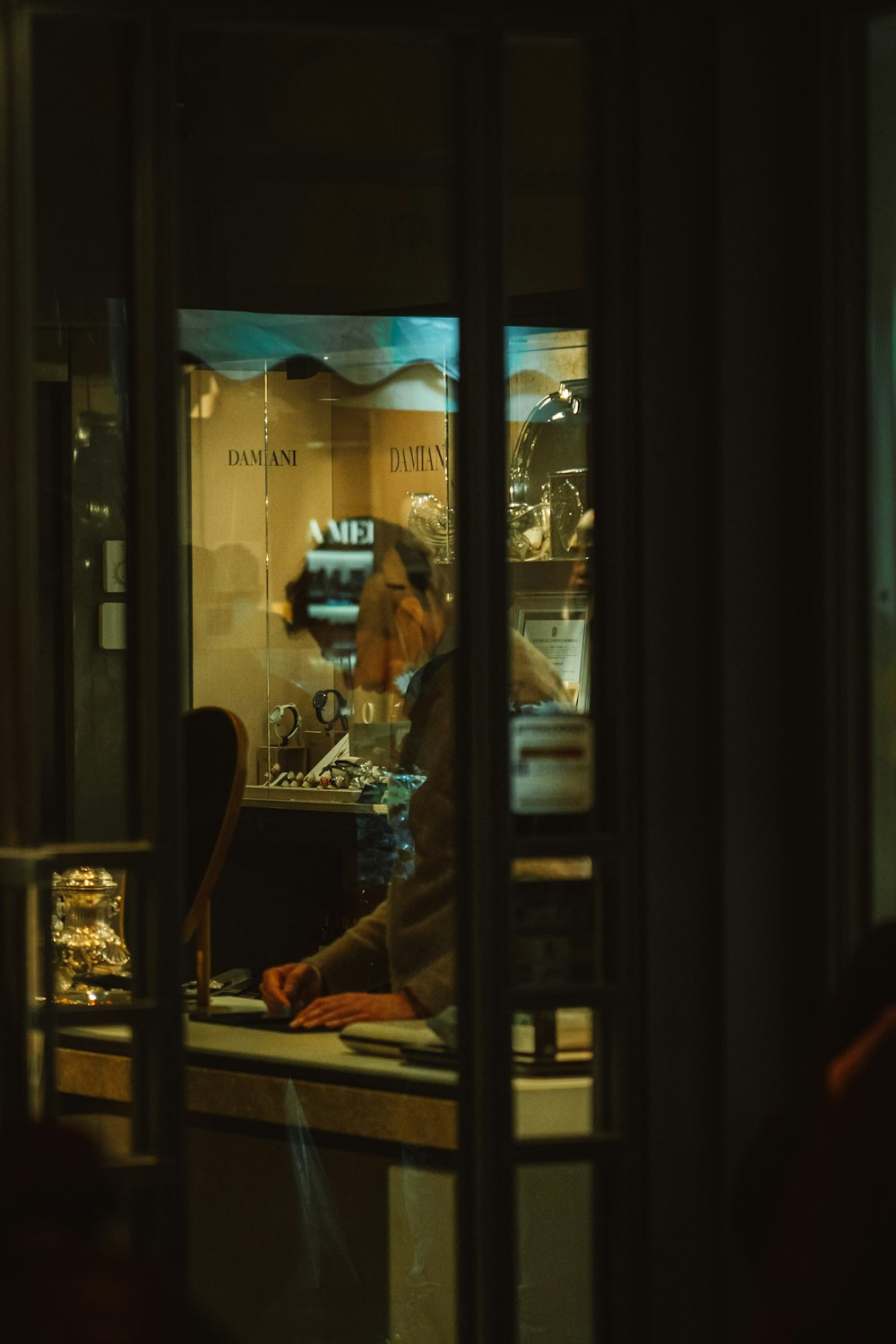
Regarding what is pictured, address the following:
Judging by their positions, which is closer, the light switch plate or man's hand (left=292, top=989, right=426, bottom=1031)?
the light switch plate

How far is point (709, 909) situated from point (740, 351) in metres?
0.82

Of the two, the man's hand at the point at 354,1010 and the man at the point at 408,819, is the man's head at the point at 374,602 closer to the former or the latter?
the man at the point at 408,819

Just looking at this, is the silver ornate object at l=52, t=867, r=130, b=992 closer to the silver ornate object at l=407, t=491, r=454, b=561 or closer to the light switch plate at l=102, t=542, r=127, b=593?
the light switch plate at l=102, t=542, r=127, b=593

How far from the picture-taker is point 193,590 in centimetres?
284

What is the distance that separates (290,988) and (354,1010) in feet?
0.58

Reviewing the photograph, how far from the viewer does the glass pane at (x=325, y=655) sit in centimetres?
271

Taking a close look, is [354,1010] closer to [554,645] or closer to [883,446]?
[554,645]

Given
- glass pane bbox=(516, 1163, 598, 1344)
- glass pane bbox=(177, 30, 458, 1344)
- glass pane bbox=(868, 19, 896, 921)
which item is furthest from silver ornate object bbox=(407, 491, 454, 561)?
glass pane bbox=(516, 1163, 598, 1344)

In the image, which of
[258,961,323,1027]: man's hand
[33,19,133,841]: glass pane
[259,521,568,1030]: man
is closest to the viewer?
[33,19,133,841]: glass pane

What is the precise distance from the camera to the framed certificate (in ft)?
8.48

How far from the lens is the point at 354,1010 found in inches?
118

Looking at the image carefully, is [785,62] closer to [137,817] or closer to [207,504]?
[207,504]

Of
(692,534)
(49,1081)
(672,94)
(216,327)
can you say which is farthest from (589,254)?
(49,1081)

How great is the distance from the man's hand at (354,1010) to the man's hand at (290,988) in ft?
0.06
